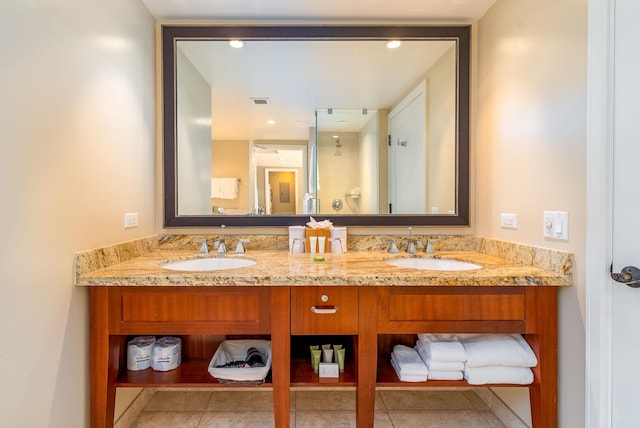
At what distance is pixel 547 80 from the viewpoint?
1.33m

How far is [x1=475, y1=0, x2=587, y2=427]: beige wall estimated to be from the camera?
3.96 ft

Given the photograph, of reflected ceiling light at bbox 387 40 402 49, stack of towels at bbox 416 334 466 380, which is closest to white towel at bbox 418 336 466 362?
stack of towels at bbox 416 334 466 380

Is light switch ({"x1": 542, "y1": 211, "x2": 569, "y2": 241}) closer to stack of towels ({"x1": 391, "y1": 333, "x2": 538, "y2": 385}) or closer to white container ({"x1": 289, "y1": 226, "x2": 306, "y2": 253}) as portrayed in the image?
stack of towels ({"x1": 391, "y1": 333, "x2": 538, "y2": 385})

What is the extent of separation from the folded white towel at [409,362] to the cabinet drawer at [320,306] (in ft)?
1.10

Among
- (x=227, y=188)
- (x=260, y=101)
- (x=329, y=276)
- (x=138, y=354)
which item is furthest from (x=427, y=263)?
(x=138, y=354)

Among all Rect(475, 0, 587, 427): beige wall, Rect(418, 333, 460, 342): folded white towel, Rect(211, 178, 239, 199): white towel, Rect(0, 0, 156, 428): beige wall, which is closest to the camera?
Rect(0, 0, 156, 428): beige wall

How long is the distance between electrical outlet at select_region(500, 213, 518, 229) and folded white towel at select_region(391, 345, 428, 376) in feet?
2.56

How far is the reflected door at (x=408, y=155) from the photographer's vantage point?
1923 mm

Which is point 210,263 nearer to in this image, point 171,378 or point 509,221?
point 171,378

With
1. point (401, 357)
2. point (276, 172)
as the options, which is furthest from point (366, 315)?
point (276, 172)

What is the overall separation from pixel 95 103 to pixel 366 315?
142 centimetres

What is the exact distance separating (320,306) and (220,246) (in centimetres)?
81

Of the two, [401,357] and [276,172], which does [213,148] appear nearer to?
[276,172]

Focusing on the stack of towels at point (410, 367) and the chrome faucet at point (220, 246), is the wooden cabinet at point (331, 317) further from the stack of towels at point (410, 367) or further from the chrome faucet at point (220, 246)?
the chrome faucet at point (220, 246)
